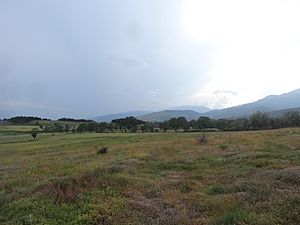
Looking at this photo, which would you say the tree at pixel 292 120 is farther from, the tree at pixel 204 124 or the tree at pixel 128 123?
the tree at pixel 128 123

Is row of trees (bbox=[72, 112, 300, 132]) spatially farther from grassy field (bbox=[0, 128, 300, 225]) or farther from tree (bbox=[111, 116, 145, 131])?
grassy field (bbox=[0, 128, 300, 225])

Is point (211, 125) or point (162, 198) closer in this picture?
point (162, 198)

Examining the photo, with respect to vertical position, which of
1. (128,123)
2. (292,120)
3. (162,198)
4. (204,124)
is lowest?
(162,198)

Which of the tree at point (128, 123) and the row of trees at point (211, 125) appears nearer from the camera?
the row of trees at point (211, 125)

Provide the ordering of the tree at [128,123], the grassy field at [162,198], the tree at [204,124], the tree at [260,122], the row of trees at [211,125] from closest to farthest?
1. the grassy field at [162,198]
2. the row of trees at [211,125]
3. the tree at [260,122]
4. the tree at [204,124]
5. the tree at [128,123]

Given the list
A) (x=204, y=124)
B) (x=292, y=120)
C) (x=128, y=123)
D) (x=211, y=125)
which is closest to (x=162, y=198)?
(x=292, y=120)

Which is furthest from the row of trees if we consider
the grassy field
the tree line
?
the grassy field

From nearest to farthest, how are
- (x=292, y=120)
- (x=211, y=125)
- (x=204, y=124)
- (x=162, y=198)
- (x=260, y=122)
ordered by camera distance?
(x=162, y=198) < (x=292, y=120) < (x=260, y=122) < (x=204, y=124) < (x=211, y=125)

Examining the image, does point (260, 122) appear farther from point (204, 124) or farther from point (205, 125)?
point (204, 124)

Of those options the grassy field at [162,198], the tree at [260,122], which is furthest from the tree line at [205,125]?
the grassy field at [162,198]

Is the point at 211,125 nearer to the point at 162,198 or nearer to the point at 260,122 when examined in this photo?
the point at 260,122

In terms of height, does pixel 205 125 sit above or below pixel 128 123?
below

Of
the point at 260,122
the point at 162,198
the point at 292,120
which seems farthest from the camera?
the point at 260,122

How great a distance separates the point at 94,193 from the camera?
16484 millimetres
